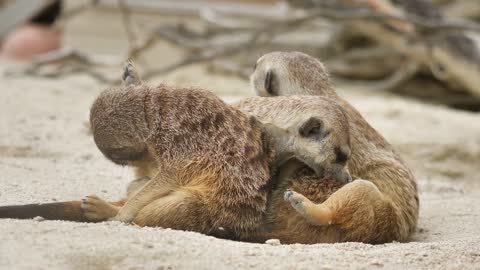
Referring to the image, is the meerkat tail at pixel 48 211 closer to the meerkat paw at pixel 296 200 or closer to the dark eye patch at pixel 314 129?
the meerkat paw at pixel 296 200

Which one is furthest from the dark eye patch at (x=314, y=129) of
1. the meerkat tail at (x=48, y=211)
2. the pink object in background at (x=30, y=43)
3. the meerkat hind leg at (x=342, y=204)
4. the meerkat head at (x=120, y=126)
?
the pink object in background at (x=30, y=43)

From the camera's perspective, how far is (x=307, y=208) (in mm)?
2873

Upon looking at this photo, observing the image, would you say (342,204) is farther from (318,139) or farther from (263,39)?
(263,39)

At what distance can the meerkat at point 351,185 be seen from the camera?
296 cm

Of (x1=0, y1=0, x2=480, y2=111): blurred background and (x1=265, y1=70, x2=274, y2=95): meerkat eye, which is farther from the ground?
(x1=265, y1=70, x2=274, y2=95): meerkat eye

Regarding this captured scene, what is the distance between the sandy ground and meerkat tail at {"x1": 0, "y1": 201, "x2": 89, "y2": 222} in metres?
0.08

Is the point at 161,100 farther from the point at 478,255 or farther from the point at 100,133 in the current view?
the point at 478,255

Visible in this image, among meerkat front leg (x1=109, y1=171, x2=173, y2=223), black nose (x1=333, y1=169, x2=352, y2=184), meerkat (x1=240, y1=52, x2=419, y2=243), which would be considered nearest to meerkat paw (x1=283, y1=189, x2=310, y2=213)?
meerkat (x1=240, y1=52, x2=419, y2=243)

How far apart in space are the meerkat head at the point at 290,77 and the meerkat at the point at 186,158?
2.42 feet

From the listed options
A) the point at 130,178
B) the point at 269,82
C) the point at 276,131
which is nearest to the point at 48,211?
the point at 276,131

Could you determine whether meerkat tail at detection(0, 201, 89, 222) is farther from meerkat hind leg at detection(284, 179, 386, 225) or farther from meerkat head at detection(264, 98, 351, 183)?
meerkat head at detection(264, 98, 351, 183)

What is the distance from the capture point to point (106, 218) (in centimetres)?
284

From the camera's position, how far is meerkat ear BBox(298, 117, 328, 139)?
318 cm

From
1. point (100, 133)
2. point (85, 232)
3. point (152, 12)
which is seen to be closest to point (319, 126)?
point (100, 133)
